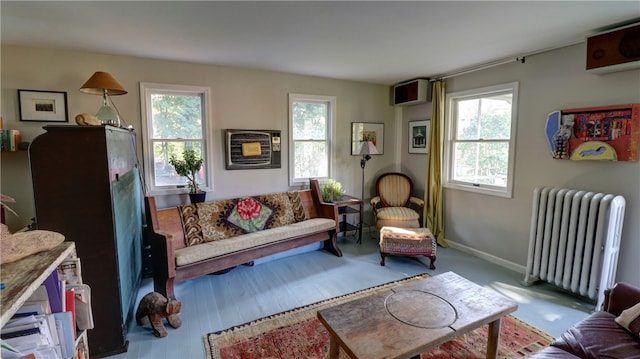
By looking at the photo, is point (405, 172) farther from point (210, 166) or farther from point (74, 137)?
point (74, 137)

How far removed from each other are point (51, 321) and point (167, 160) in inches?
104

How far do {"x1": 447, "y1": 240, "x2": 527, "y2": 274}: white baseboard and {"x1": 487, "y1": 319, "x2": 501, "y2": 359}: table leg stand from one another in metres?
1.70

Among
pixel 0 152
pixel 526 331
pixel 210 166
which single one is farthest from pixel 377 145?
pixel 0 152

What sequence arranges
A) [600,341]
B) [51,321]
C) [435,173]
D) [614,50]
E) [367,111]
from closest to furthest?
[51,321], [600,341], [614,50], [435,173], [367,111]

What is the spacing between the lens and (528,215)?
3.16 m

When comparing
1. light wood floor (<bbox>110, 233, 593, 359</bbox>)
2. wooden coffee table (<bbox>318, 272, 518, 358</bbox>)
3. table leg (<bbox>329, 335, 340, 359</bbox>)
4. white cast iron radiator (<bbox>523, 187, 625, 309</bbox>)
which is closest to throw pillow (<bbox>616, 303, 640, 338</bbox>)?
wooden coffee table (<bbox>318, 272, 518, 358</bbox>)

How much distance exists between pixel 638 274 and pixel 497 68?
7.58 ft

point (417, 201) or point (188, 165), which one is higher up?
point (188, 165)

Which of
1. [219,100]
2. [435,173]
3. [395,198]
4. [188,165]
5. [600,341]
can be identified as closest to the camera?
[600,341]

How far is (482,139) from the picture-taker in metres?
3.62

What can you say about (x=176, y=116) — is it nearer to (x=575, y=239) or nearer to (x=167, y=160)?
(x=167, y=160)

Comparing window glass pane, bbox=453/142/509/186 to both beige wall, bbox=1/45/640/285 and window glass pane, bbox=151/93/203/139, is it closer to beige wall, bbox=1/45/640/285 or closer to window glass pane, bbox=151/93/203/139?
beige wall, bbox=1/45/640/285

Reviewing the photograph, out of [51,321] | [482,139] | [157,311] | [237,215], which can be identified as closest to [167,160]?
[237,215]

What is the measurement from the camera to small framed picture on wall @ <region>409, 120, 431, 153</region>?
14.0 ft
